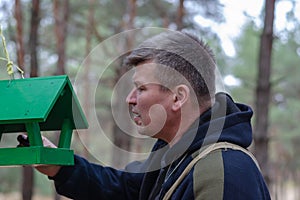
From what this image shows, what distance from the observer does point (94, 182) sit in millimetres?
2375

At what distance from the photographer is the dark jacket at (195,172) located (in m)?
1.79

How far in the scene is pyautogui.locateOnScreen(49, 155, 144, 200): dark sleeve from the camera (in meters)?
2.33

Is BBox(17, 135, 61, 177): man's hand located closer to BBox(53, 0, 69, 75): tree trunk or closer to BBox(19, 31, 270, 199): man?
BBox(19, 31, 270, 199): man

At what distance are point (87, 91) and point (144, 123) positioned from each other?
11.2m

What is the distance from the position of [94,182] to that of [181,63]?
701 mm

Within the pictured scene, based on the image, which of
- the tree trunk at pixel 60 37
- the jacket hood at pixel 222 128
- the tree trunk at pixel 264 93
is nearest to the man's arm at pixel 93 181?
the jacket hood at pixel 222 128

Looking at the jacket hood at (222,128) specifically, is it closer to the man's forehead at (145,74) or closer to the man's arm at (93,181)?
the man's forehead at (145,74)

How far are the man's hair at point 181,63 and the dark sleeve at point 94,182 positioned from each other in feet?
1.87

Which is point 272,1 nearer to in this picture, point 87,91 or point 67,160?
point 67,160

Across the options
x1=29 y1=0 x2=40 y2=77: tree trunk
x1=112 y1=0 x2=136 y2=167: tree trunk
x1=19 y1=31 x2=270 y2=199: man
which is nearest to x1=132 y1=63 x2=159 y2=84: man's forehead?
x1=19 y1=31 x2=270 y2=199: man

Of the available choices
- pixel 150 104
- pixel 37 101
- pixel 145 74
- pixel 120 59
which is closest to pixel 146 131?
pixel 150 104

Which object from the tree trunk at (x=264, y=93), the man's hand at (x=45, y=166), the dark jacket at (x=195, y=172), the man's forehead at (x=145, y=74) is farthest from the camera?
the tree trunk at (x=264, y=93)

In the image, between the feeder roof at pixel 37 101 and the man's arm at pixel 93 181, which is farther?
the man's arm at pixel 93 181

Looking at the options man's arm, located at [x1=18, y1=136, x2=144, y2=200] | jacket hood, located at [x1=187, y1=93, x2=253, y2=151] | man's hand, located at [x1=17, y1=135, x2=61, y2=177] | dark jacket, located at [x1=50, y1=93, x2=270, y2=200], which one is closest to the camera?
dark jacket, located at [x1=50, y1=93, x2=270, y2=200]
